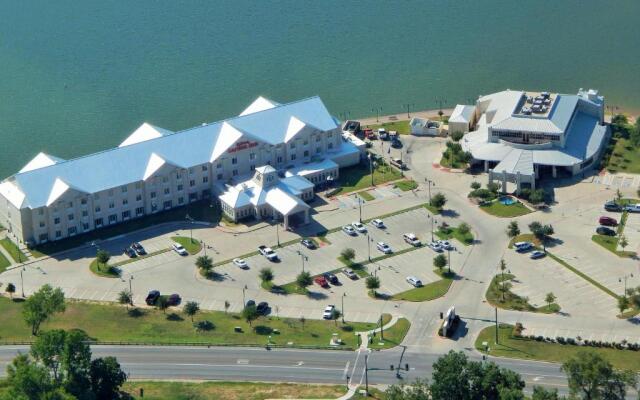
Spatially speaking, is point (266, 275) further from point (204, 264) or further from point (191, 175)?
point (191, 175)

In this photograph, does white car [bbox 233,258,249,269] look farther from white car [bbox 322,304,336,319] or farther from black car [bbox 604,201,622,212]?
black car [bbox 604,201,622,212]

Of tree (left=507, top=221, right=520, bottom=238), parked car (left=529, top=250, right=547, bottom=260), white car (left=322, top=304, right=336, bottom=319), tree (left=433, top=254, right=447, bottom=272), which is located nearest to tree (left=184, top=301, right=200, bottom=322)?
white car (left=322, top=304, right=336, bottom=319)

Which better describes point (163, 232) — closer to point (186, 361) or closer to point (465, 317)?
point (186, 361)

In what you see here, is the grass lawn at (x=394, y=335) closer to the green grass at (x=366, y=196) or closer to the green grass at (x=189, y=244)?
the green grass at (x=189, y=244)

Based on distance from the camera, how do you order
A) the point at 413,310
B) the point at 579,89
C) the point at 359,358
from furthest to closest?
the point at 579,89
the point at 413,310
the point at 359,358

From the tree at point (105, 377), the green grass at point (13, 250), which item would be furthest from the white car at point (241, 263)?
the tree at point (105, 377)

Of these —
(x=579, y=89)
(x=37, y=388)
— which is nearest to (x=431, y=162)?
(x=579, y=89)
